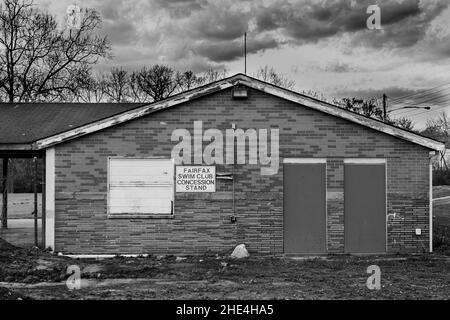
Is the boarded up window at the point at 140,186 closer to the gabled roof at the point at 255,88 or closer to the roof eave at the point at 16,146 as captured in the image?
the gabled roof at the point at 255,88

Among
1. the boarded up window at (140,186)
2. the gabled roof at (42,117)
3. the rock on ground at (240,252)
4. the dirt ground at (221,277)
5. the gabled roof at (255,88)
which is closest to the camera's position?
the dirt ground at (221,277)

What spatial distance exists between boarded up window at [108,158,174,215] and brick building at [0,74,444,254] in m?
0.03

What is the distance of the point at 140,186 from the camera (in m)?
15.2

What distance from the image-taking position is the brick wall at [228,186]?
49.2 ft

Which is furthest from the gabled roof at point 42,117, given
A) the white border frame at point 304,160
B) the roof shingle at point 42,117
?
the white border frame at point 304,160

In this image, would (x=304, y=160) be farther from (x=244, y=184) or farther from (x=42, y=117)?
(x=42, y=117)

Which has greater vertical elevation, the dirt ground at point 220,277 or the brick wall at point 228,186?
the brick wall at point 228,186

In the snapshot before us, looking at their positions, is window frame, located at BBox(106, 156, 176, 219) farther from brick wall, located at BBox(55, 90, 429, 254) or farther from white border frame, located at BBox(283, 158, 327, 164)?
white border frame, located at BBox(283, 158, 327, 164)

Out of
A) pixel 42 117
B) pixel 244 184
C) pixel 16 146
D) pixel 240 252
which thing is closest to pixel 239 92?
pixel 244 184

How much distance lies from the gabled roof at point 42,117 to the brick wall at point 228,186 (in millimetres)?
1940

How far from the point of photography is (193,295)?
32.4 ft
